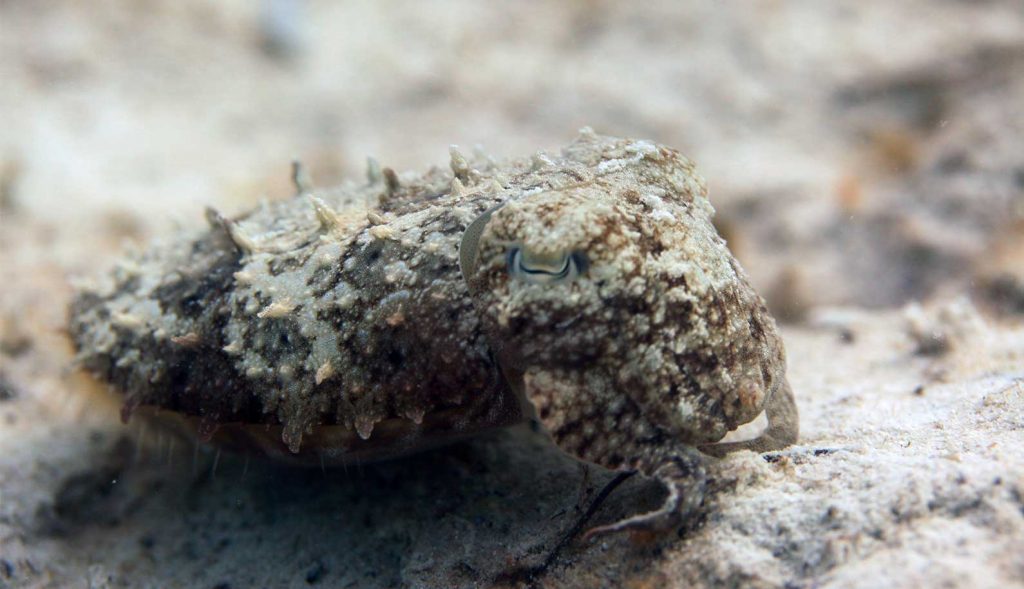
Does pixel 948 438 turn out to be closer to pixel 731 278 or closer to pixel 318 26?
pixel 731 278

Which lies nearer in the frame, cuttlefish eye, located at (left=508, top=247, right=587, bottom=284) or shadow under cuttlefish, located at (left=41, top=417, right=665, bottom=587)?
cuttlefish eye, located at (left=508, top=247, right=587, bottom=284)

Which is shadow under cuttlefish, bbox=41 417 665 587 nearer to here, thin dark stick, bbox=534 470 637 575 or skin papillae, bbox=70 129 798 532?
thin dark stick, bbox=534 470 637 575

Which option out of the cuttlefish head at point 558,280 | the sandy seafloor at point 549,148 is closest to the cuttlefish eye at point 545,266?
the cuttlefish head at point 558,280

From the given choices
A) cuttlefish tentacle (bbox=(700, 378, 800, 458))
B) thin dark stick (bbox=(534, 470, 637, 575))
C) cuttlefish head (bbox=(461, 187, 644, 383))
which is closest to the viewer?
cuttlefish head (bbox=(461, 187, 644, 383))

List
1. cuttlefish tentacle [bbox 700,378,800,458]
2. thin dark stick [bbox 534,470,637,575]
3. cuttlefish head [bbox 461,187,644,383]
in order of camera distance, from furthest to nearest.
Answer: cuttlefish tentacle [bbox 700,378,800,458] < thin dark stick [bbox 534,470,637,575] < cuttlefish head [bbox 461,187,644,383]

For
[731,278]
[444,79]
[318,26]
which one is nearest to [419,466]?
[731,278]

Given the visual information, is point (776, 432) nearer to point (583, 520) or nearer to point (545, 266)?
point (583, 520)

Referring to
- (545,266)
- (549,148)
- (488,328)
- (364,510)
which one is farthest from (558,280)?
(549,148)

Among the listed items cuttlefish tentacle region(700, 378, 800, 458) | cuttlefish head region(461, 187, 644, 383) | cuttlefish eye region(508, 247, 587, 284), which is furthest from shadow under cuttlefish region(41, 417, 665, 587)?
cuttlefish eye region(508, 247, 587, 284)

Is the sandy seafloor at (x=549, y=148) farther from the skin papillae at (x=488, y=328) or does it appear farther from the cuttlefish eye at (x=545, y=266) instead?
the cuttlefish eye at (x=545, y=266)
